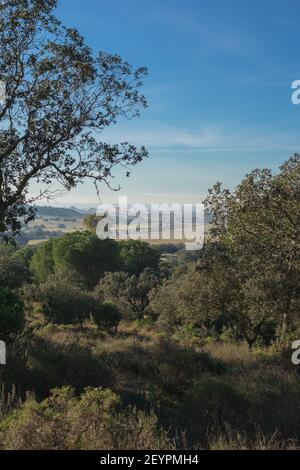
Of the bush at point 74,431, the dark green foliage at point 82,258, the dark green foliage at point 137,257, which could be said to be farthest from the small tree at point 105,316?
the dark green foliage at point 137,257

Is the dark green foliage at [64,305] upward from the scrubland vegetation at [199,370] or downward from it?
downward

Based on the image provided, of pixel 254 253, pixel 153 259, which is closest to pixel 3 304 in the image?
pixel 254 253

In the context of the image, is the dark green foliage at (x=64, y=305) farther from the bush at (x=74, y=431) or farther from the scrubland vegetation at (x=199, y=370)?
the bush at (x=74, y=431)

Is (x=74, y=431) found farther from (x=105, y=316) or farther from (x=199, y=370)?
(x=105, y=316)

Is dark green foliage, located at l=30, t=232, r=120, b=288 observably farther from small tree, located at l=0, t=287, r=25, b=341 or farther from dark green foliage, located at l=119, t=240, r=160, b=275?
small tree, located at l=0, t=287, r=25, b=341

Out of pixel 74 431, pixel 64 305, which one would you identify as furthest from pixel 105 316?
pixel 74 431

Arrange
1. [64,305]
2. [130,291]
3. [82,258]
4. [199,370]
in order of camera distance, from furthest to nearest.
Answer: [82,258] < [130,291] < [64,305] < [199,370]

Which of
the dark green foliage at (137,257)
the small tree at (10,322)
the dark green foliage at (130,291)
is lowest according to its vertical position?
the dark green foliage at (130,291)

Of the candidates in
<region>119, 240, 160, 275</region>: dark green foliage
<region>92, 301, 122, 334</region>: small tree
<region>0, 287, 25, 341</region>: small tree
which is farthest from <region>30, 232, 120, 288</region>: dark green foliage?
<region>0, 287, 25, 341</region>: small tree

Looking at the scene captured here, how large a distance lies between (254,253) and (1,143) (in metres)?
9.62

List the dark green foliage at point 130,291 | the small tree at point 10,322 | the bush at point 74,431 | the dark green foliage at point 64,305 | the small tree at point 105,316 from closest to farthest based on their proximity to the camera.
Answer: the bush at point 74,431 < the small tree at point 10,322 < the small tree at point 105,316 < the dark green foliage at point 64,305 < the dark green foliage at point 130,291

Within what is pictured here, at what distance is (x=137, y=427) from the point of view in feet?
Result: 21.6
